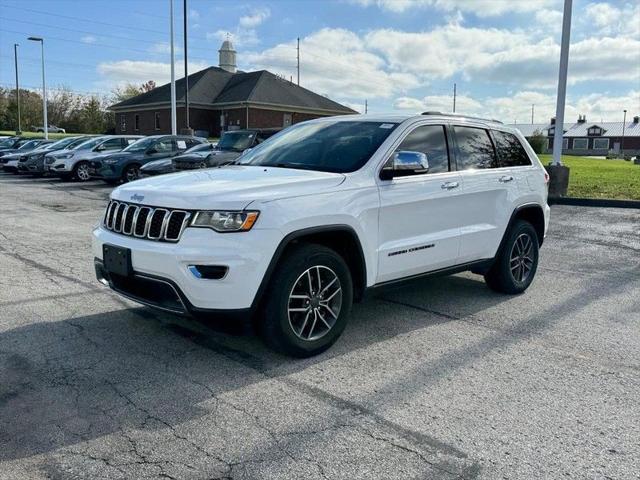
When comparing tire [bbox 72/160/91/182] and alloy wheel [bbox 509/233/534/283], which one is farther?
tire [bbox 72/160/91/182]

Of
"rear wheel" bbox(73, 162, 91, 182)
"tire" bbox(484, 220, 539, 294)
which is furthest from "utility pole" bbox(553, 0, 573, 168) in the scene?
"rear wheel" bbox(73, 162, 91, 182)

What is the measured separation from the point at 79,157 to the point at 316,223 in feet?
58.0

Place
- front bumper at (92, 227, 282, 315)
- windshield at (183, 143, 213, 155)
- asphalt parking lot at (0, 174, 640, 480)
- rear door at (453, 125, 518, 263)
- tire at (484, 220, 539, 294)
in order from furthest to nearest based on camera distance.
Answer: windshield at (183, 143, 213, 155) < tire at (484, 220, 539, 294) < rear door at (453, 125, 518, 263) < front bumper at (92, 227, 282, 315) < asphalt parking lot at (0, 174, 640, 480)

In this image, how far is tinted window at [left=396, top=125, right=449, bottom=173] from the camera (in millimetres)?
5223

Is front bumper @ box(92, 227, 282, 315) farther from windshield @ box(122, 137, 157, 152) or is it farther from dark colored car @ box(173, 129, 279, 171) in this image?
windshield @ box(122, 137, 157, 152)

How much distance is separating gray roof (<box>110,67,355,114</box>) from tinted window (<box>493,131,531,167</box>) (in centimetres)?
4039

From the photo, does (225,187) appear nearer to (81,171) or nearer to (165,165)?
(165,165)

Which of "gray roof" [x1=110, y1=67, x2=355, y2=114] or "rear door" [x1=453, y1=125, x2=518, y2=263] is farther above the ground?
"gray roof" [x1=110, y1=67, x2=355, y2=114]

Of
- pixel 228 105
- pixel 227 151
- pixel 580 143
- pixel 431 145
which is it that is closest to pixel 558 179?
pixel 227 151

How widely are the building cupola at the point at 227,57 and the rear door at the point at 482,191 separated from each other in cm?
5307

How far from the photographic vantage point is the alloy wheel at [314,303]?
4.33 m

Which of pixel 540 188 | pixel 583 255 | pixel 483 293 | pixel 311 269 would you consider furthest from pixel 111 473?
pixel 583 255

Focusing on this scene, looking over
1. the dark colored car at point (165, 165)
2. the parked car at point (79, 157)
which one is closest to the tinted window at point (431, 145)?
the dark colored car at point (165, 165)

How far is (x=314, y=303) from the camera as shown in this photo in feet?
14.5
